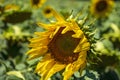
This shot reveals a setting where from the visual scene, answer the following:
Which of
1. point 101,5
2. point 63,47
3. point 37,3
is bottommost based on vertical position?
point 63,47

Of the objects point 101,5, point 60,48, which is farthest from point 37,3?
point 60,48

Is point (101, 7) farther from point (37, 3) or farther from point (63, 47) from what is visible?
point (63, 47)

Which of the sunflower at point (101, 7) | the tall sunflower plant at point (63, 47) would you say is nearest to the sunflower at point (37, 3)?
the sunflower at point (101, 7)

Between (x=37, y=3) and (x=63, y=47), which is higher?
(x=37, y=3)

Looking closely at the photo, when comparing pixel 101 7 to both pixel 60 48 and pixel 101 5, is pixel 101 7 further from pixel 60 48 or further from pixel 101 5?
pixel 60 48

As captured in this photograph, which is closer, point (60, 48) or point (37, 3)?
point (60, 48)

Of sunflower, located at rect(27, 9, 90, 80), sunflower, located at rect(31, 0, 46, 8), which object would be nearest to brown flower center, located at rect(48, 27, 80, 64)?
sunflower, located at rect(27, 9, 90, 80)

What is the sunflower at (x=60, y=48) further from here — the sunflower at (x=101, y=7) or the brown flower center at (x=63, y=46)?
the sunflower at (x=101, y=7)
